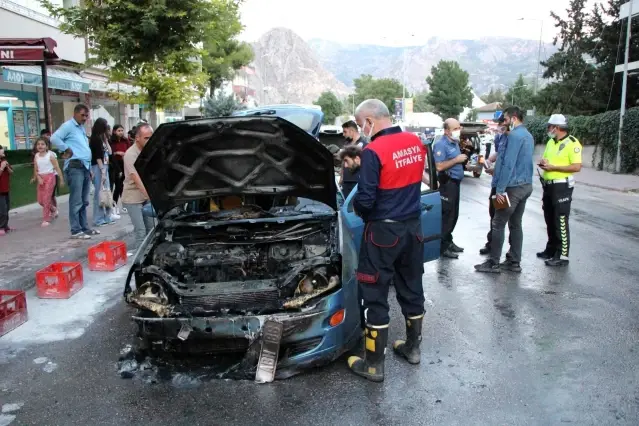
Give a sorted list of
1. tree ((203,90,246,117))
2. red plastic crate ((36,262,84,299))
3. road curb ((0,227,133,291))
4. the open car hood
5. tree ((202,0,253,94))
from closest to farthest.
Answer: the open car hood
red plastic crate ((36,262,84,299))
road curb ((0,227,133,291))
tree ((202,0,253,94))
tree ((203,90,246,117))

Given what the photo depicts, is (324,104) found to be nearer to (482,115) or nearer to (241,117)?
(482,115)

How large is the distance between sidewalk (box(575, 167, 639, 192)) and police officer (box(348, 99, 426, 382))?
1531cm

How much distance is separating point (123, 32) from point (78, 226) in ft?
14.8

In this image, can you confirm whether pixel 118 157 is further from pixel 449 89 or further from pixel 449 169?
pixel 449 89

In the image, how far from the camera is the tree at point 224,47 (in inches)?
469

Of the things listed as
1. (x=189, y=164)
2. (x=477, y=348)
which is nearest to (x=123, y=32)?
(x=189, y=164)

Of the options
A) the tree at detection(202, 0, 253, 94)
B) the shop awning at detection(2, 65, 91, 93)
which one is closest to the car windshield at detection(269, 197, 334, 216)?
the tree at detection(202, 0, 253, 94)

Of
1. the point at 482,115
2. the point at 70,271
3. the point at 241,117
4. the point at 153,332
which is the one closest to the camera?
the point at 153,332

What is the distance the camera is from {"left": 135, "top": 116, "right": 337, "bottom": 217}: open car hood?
452cm

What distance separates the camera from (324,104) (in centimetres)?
9312

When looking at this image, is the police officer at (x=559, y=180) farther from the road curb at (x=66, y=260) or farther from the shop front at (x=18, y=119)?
the shop front at (x=18, y=119)

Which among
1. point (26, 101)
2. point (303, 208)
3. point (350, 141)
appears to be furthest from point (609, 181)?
point (26, 101)

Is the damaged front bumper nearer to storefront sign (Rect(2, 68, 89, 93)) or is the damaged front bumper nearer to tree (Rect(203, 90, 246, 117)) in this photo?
storefront sign (Rect(2, 68, 89, 93))

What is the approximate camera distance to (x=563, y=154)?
703cm
